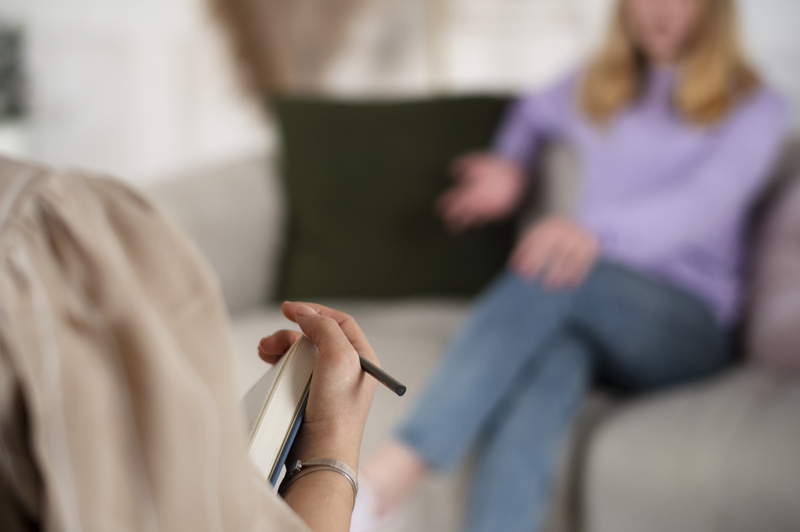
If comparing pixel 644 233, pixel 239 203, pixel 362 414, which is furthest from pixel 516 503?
pixel 239 203

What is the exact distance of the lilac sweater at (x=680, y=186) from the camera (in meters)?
0.89

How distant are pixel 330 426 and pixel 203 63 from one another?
2.04 meters

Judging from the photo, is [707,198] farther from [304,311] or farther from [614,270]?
[304,311]

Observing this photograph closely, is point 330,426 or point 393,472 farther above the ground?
point 330,426

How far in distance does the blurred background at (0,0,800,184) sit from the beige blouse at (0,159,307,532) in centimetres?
152

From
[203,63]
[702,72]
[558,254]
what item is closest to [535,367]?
[558,254]

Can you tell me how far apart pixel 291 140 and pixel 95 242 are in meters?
1.04

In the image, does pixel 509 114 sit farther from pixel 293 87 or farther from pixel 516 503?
pixel 293 87

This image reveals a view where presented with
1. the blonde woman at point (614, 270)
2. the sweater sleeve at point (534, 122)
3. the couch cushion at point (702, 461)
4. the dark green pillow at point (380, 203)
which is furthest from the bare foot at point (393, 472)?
the sweater sleeve at point (534, 122)

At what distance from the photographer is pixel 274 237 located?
1.20m

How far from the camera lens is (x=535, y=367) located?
845mm

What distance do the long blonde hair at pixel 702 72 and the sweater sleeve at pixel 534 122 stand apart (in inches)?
4.1

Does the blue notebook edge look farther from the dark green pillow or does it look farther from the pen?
the dark green pillow

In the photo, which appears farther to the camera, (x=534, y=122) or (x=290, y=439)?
(x=534, y=122)
